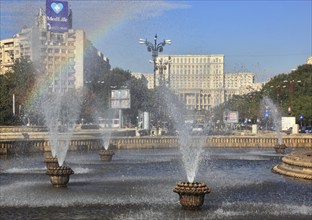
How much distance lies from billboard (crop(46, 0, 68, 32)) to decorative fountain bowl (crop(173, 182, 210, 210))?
183 ft

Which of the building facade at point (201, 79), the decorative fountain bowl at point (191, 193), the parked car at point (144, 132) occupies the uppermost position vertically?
the building facade at point (201, 79)

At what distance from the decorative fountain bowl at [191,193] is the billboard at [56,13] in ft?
183

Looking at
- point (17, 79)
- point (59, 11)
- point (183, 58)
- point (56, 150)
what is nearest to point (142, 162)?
point (56, 150)

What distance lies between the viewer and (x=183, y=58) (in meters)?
124

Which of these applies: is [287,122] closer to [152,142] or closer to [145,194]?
[152,142]

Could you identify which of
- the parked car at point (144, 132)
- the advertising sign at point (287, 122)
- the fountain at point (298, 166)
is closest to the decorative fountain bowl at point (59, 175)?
the fountain at point (298, 166)

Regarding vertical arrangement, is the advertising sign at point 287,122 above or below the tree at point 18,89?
below

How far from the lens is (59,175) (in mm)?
20875

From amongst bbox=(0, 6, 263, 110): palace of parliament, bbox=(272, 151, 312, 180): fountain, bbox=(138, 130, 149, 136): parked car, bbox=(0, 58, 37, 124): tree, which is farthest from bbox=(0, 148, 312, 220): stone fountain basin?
bbox=(0, 6, 263, 110): palace of parliament

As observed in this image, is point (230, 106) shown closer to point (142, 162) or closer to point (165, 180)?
point (142, 162)

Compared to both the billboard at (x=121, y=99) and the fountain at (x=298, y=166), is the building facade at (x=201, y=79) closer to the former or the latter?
the billboard at (x=121, y=99)

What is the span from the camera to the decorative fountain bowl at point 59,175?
20859 mm

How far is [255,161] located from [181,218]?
65.8 feet

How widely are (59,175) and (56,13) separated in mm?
52399
